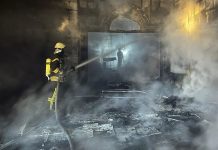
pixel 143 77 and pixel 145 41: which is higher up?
pixel 145 41

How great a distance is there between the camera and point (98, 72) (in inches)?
468

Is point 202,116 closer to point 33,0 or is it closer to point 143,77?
point 143,77

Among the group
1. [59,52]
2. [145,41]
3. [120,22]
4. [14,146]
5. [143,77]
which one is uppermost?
[120,22]

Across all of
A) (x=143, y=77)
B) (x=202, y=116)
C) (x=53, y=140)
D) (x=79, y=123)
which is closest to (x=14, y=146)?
(x=53, y=140)

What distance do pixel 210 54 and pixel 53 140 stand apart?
239 inches

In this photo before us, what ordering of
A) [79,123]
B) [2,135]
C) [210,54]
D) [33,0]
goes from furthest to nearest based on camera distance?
1. [33,0]
2. [210,54]
3. [79,123]
4. [2,135]

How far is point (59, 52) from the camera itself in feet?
21.4

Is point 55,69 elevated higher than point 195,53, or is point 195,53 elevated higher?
point 195,53

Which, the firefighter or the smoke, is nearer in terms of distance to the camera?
the firefighter

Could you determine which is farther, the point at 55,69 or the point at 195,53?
the point at 195,53

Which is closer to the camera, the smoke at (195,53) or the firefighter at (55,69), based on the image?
the firefighter at (55,69)

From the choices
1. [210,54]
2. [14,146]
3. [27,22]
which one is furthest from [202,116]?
[27,22]

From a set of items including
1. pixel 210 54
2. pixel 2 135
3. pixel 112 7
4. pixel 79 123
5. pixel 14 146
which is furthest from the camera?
pixel 112 7

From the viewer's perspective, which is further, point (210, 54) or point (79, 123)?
point (210, 54)
